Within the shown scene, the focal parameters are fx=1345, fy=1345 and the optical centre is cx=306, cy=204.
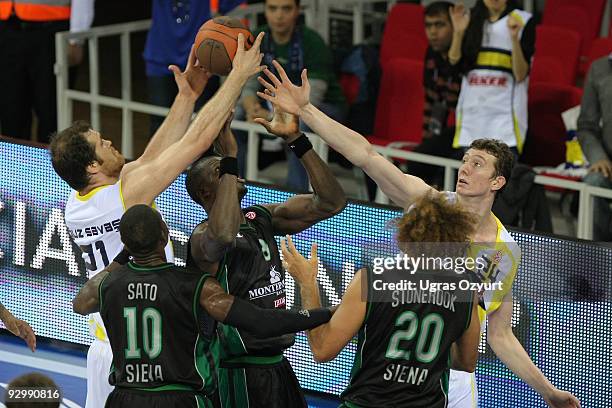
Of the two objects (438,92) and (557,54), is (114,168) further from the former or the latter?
(557,54)

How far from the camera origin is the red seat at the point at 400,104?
11.8 meters

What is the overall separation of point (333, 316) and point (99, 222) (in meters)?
1.60

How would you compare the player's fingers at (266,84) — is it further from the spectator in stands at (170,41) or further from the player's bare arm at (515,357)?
the spectator in stands at (170,41)

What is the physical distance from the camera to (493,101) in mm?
10258

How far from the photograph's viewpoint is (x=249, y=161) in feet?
34.9

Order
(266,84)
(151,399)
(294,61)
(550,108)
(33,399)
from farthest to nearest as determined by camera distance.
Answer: (550,108), (294,61), (266,84), (151,399), (33,399)

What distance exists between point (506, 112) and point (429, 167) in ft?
2.42

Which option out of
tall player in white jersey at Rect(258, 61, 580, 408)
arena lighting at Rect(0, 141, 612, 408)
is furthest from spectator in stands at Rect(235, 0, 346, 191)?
tall player in white jersey at Rect(258, 61, 580, 408)

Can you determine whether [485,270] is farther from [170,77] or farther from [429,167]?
[170,77]

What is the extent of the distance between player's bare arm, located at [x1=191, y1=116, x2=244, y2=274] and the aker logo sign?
0.24 m

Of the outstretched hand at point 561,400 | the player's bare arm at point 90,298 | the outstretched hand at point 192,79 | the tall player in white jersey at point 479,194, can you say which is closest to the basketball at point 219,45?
the outstretched hand at point 192,79

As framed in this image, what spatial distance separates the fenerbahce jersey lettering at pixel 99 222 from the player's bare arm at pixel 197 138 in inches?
2.9

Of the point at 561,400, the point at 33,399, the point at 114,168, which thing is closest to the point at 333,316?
the point at 33,399

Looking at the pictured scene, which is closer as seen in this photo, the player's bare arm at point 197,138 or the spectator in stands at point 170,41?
the player's bare arm at point 197,138
